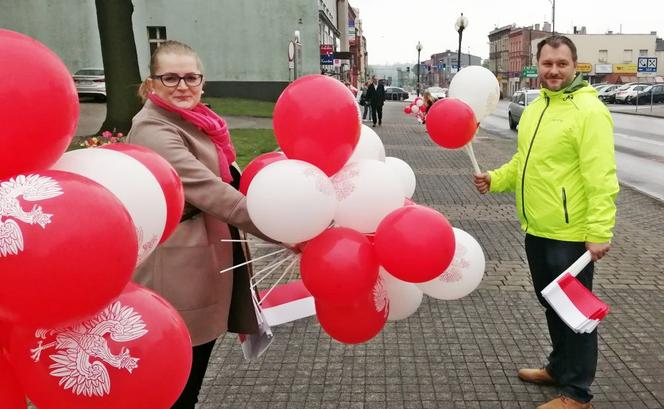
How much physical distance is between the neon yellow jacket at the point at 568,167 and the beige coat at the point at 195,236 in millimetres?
1533

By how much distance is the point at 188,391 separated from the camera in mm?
2529

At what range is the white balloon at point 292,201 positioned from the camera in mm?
1877

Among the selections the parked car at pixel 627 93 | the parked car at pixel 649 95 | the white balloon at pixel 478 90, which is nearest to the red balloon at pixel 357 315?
the white balloon at pixel 478 90

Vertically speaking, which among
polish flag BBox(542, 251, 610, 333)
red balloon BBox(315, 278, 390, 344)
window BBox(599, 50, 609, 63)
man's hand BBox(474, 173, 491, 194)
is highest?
window BBox(599, 50, 609, 63)

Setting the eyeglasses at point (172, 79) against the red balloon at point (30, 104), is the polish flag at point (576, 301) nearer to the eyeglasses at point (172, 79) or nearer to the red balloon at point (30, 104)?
the eyeglasses at point (172, 79)

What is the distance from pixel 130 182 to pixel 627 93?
4619cm

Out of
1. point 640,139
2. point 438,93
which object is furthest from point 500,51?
point 640,139

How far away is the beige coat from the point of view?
7.00 ft

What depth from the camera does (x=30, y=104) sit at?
4.06 ft

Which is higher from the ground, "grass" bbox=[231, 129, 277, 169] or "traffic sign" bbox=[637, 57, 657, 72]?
"traffic sign" bbox=[637, 57, 657, 72]

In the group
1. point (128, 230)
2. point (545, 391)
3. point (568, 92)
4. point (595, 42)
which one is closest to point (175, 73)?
point (128, 230)

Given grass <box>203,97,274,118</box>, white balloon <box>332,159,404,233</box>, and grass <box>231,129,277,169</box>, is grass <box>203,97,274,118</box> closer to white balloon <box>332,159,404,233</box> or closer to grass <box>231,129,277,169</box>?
grass <box>231,129,277,169</box>

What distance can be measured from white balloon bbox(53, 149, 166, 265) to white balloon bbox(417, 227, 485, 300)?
3.71 feet

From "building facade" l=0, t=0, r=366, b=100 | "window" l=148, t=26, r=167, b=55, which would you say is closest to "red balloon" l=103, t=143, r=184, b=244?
"building facade" l=0, t=0, r=366, b=100
